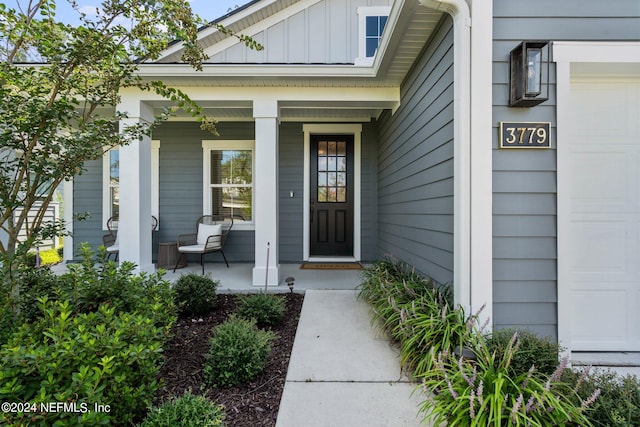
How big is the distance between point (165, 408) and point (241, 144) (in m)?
4.66

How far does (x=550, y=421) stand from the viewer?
4.41 ft

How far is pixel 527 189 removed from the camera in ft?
6.65

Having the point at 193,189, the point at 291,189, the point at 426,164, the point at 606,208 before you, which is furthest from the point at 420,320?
the point at 193,189

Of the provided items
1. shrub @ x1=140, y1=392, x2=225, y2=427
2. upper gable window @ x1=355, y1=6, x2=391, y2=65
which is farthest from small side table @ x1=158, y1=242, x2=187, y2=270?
upper gable window @ x1=355, y1=6, x2=391, y2=65

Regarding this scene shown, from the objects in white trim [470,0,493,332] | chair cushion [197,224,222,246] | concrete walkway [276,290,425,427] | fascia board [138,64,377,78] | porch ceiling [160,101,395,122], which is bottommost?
concrete walkway [276,290,425,427]

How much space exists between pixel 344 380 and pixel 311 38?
453cm

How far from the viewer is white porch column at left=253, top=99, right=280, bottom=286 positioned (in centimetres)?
390

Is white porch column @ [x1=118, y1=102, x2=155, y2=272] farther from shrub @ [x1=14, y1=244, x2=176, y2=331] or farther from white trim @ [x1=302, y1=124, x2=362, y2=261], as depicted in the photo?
A: white trim @ [x1=302, y1=124, x2=362, y2=261]

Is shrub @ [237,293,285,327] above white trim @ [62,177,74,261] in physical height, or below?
below

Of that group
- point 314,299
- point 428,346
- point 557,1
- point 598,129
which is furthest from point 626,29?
point 314,299

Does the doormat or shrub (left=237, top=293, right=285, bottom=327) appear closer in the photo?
shrub (left=237, top=293, right=285, bottom=327)

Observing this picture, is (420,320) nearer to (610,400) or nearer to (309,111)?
(610,400)

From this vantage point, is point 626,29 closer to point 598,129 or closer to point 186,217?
point 598,129

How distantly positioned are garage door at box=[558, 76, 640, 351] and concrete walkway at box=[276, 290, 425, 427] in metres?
1.32
